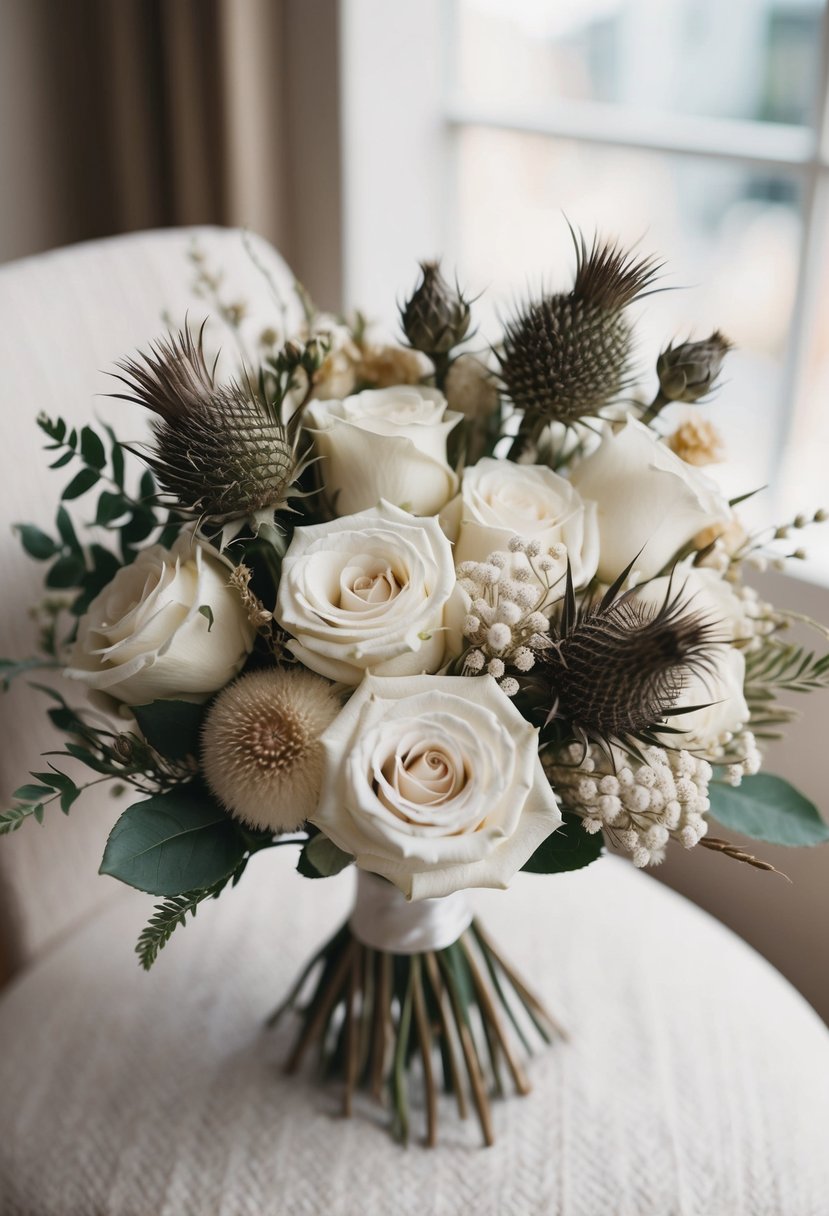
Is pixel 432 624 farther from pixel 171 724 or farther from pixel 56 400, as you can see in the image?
pixel 56 400

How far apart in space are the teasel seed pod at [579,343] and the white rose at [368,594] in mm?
129

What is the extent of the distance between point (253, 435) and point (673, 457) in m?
0.25

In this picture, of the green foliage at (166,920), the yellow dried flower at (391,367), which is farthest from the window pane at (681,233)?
the green foliage at (166,920)

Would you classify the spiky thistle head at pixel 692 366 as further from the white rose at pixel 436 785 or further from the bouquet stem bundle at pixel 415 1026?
the bouquet stem bundle at pixel 415 1026

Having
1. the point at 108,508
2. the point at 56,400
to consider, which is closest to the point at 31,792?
the point at 108,508

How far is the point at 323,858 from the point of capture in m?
0.59

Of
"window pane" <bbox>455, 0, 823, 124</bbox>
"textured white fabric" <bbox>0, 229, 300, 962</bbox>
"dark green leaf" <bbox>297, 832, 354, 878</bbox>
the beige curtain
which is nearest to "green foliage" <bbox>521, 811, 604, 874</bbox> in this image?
"dark green leaf" <bbox>297, 832, 354, 878</bbox>

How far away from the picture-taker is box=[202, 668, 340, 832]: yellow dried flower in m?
0.57

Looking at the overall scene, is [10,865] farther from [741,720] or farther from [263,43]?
[263,43]

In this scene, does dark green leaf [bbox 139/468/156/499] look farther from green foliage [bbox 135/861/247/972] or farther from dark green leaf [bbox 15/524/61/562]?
green foliage [bbox 135/861/247/972]

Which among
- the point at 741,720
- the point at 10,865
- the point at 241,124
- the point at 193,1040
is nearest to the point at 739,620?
the point at 741,720

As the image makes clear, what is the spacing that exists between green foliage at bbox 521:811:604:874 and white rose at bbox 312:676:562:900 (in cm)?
6

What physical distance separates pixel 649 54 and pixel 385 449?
0.91 metres

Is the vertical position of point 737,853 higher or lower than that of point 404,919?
higher
